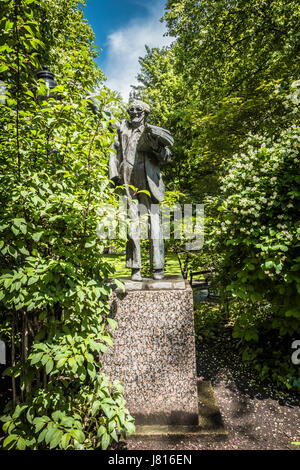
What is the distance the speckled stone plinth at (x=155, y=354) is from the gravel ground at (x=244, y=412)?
25 centimetres

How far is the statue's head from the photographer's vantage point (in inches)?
107

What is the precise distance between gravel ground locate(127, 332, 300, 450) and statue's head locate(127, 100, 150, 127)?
Result: 310 centimetres

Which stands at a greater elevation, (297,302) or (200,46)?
(200,46)

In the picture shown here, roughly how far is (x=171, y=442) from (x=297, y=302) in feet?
5.69

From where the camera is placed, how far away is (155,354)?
2.29 metres

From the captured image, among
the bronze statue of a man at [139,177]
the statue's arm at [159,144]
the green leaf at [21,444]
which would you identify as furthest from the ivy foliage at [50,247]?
the bronze statue of a man at [139,177]

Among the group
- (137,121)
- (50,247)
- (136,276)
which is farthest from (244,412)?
(137,121)

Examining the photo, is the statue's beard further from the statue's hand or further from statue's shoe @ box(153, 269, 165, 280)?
statue's shoe @ box(153, 269, 165, 280)

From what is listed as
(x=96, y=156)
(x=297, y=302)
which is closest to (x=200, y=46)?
(x=96, y=156)

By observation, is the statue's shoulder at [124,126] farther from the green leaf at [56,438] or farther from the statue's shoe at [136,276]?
the green leaf at [56,438]

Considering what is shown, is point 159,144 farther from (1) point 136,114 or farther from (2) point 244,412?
(2) point 244,412

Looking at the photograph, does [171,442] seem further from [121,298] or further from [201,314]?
[201,314]

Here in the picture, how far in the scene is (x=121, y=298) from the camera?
2.31 metres

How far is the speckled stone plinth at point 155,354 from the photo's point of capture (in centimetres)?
226
